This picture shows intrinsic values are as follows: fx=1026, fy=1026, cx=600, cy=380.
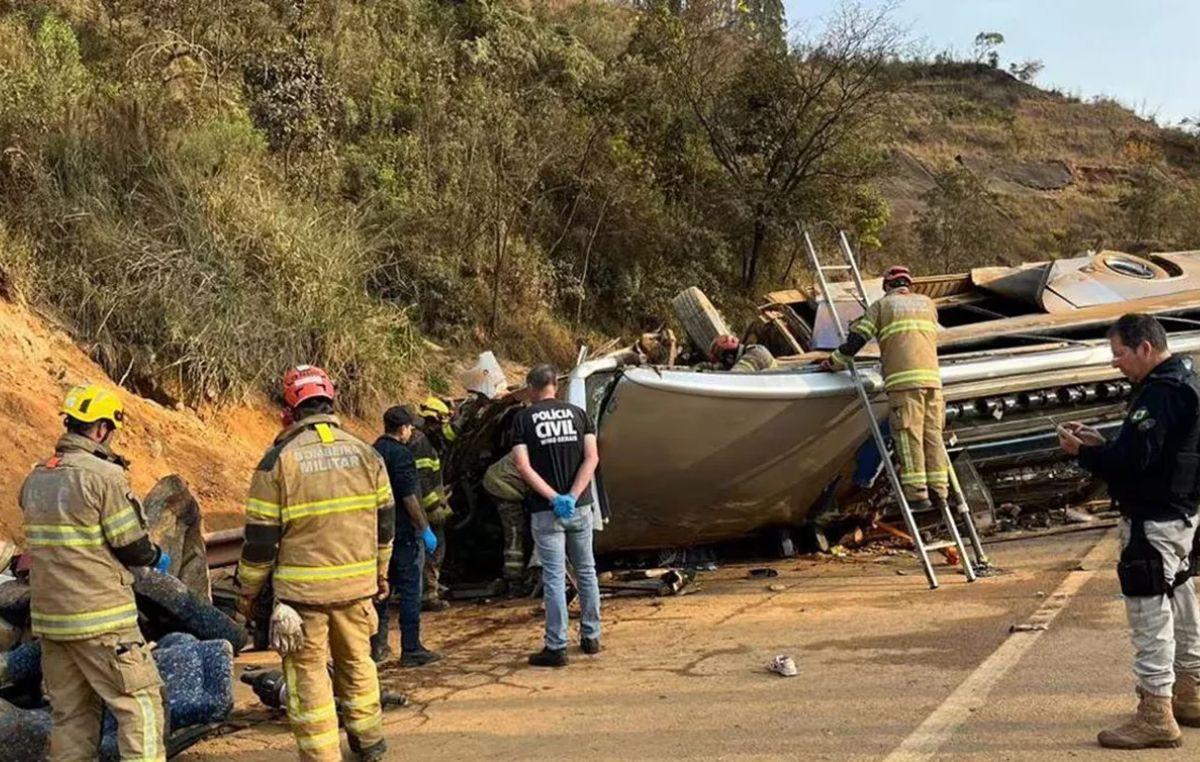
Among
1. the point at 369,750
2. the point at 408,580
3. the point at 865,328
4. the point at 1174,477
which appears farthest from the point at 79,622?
the point at 865,328

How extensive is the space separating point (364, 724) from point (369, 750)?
12 centimetres

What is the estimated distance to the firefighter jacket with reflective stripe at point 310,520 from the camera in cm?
366

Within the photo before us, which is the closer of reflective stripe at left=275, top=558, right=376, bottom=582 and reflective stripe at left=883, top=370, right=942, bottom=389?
reflective stripe at left=275, top=558, right=376, bottom=582

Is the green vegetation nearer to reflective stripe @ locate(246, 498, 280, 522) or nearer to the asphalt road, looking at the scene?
the asphalt road

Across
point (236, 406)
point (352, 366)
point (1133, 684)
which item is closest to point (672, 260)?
point (352, 366)

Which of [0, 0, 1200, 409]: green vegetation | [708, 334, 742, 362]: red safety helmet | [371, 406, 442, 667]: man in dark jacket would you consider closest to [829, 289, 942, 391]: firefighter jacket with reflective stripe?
[708, 334, 742, 362]: red safety helmet

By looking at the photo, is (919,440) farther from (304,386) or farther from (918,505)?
(304,386)

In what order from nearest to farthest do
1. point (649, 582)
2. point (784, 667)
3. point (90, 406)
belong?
point (90, 406) < point (784, 667) < point (649, 582)

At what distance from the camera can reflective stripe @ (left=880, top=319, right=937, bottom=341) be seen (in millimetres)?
6582

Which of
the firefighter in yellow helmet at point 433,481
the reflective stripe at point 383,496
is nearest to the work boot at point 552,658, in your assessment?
the firefighter in yellow helmet at point 433,481

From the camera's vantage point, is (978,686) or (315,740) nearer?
(315,740)

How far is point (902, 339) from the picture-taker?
6566 millimetres

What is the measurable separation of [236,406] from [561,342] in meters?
6.57

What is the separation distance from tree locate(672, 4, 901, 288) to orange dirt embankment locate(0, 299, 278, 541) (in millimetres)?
10956
